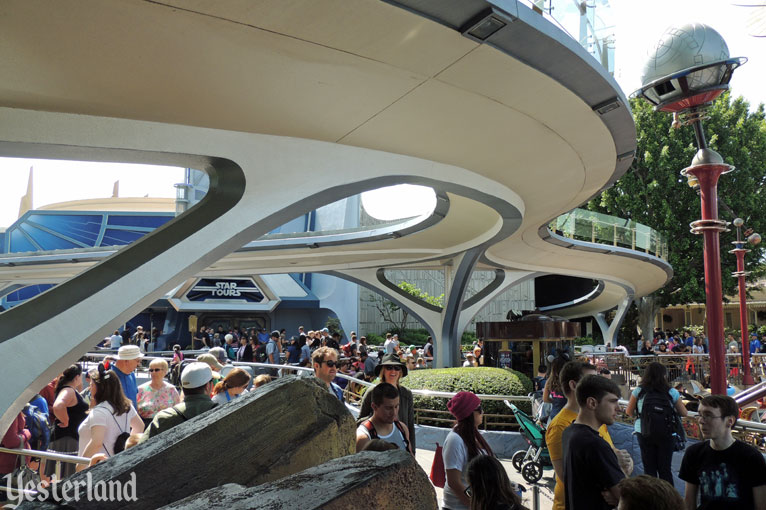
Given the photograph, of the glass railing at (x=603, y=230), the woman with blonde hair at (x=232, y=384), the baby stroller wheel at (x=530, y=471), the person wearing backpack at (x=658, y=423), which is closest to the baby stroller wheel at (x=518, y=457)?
the baby stroller wheel at (x=530, y=471)

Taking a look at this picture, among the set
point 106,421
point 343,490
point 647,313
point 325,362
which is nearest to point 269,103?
point 325,362

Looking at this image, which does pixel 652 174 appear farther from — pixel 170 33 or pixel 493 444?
pixel 170 33

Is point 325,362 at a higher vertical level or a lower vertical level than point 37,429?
higher

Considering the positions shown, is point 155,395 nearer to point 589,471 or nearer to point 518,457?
point 589,471

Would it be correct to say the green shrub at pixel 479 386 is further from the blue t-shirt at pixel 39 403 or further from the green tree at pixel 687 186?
the green tree at pixel 687 186

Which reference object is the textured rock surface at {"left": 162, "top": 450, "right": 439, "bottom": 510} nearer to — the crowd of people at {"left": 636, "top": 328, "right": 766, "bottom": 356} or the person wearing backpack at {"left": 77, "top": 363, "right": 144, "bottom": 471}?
the person wearing backpack at {"left": 77, "top": 363, "right": 144, "bottom": 471}

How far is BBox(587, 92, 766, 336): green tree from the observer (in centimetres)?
3070

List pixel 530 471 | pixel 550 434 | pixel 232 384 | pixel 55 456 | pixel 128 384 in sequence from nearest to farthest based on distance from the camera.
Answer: pixel 550 434 → pixel 55 456 → pixel 232 384 → pixel 128 384 → pixel 530 471

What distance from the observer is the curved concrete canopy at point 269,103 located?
17.4 ft

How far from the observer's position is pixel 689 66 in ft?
19.9

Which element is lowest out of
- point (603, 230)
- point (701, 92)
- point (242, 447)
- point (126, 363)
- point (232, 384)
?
point (232, 384)

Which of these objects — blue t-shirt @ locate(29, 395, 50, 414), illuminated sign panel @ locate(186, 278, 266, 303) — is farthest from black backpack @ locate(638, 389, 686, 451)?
illuminated sign panel @ locate(186, 278, 266, 303)

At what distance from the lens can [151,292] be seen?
701 centimetres

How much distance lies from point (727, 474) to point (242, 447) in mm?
A: 3067
